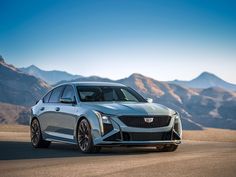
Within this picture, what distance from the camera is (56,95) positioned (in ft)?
42.4

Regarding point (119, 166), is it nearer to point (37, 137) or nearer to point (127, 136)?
point (127, 136)

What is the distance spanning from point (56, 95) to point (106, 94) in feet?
5.39

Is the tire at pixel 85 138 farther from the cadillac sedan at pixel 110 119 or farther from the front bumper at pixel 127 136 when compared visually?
the front bumper at pixel 127 136

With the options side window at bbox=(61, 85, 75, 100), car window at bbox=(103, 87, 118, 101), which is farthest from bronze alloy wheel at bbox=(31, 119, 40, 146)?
car window at bbox=(103, 87, 118, 101)

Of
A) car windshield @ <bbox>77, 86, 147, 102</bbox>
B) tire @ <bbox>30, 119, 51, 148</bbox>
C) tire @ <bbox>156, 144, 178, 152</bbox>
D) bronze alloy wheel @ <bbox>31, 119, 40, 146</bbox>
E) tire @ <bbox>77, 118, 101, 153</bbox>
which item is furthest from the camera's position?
bronze alloy wheel @ <bbox>31, 119, 40, 146</bbox>

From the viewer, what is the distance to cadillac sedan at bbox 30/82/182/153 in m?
10.4

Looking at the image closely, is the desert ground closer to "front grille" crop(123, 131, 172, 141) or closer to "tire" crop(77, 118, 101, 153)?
"tire" crop(77, 118, 101, 153)

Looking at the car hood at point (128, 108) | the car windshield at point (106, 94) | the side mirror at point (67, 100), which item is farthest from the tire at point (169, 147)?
the side mirror at point (67, 100)

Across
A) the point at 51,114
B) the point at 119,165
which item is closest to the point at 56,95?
the point at 51,114

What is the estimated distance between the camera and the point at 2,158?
1003 cm

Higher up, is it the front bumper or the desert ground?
the front bumper

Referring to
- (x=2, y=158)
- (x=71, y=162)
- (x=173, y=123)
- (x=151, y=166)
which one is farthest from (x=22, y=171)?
(x=173, y=123)

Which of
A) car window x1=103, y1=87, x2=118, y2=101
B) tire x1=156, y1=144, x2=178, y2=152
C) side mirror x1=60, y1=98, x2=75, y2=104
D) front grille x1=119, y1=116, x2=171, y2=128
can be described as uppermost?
car window x1=103, y1=87, x2=118, y2=101

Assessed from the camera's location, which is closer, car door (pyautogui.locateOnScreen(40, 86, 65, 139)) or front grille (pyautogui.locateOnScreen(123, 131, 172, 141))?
front grille (pyautogui.locateOnScreen(123, 131, 172, 141))
